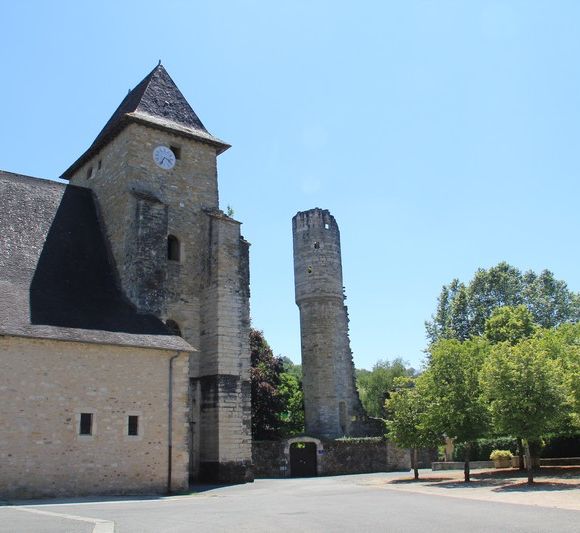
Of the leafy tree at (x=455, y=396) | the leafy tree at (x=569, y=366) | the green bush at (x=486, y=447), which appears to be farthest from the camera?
the green bush at (x=486, y=447)

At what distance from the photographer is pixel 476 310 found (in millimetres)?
46438

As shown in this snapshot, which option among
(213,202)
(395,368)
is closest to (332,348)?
(213,202)

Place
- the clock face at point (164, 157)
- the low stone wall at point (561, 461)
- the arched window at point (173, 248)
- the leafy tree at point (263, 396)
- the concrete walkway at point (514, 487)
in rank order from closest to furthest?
the concrete walkway at point (514, 487) < the arched window at point (173, 248) < the clock face at point (164, 157) < the low stone wall at point (561, 461) < the leafy tree at point (263, 396)

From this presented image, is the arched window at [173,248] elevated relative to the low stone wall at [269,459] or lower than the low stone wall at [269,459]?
elevated

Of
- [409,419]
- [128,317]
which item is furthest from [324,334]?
[128,317]

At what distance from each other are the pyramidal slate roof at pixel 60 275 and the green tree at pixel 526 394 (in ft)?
30.4

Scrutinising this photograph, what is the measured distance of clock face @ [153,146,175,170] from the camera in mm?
23625

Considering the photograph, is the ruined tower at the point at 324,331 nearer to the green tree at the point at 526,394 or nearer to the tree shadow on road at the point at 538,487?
the green tree at the point at 526,394

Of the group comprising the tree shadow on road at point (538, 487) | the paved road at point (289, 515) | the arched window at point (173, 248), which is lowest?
the tree shadow on road at point (538, 487)

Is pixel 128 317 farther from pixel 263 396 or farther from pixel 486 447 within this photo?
pixel 486 447

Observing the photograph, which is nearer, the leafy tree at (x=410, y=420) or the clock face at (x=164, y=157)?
the leafy tree at (x=410, y=420)

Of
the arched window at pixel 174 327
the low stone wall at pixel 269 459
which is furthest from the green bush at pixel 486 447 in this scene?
the arched window at pixel 174 327

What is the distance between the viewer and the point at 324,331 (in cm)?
3422

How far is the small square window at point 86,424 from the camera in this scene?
16.9m
